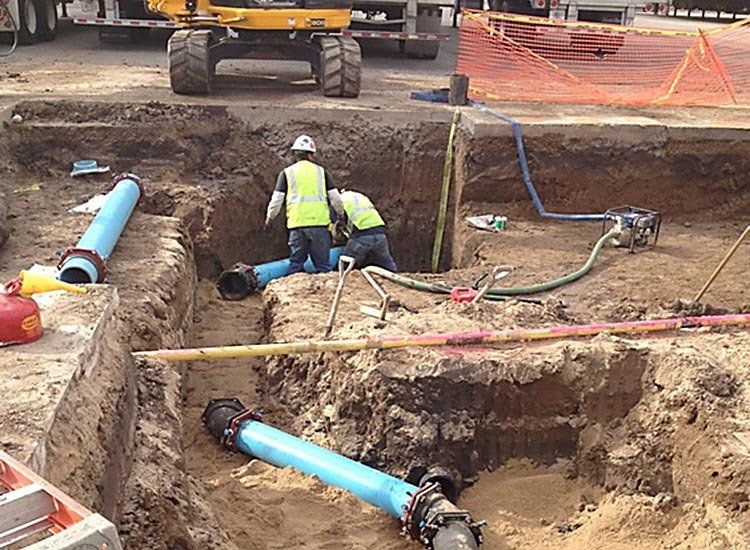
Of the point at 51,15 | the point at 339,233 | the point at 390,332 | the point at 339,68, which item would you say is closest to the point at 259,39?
the point at 339,68

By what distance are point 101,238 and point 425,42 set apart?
33.7 ft

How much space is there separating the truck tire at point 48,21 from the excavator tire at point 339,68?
26.3 feet

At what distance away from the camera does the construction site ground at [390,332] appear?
3805 millimetres

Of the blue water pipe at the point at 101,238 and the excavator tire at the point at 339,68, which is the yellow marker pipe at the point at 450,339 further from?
the excavator tire at the point at 339,68

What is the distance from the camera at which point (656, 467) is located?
4895mm

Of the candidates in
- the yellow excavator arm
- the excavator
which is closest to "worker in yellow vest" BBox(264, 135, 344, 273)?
the excavator

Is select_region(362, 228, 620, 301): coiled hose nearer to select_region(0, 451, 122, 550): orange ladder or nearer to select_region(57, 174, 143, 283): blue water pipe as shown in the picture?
select_region(57, 174, 143, 283): blue water pipe

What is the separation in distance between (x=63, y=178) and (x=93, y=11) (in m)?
6.52

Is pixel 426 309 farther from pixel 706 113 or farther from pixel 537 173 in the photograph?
pixel 706 113

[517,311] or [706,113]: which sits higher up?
[706,113]

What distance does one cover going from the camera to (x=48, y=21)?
15.4 metres

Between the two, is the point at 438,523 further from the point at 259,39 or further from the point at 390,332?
the point at 259,39

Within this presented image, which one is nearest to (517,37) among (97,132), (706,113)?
(706,113)

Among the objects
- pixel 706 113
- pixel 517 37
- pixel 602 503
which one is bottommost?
pixel 602 503
